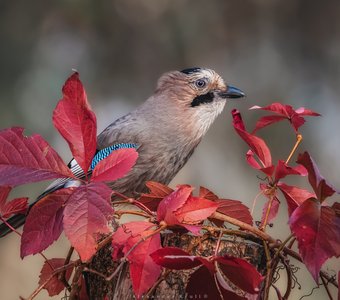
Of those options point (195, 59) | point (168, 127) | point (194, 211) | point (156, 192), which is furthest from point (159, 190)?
point (195, 59)

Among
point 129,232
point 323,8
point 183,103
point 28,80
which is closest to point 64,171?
point 129,232

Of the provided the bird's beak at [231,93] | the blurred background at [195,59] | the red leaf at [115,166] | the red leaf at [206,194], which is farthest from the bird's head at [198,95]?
the blurred background at [195,59]

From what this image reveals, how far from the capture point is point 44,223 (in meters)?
1.11

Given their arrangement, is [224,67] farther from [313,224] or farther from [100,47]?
[313,224]

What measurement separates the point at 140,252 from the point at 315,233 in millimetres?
256

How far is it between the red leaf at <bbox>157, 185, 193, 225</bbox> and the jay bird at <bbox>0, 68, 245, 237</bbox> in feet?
4.07

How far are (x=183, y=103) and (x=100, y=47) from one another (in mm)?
2887

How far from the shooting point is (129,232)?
110 cm

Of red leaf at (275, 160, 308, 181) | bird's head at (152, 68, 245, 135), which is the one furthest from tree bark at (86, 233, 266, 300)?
bird's head at (152, 68, 245, 135)

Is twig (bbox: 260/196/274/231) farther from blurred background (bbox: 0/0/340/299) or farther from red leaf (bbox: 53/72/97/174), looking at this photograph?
blurred background (bbox: 0/0/340/299)

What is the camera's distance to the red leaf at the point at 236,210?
4.16 feet

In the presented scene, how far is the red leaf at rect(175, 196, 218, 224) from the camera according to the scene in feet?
3.69

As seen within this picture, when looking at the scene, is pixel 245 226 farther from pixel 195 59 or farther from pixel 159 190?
pixel 195 59

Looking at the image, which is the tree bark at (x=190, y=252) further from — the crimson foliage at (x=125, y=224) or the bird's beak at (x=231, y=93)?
the bird's beak at (x=231, y=93)
